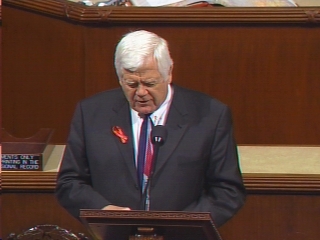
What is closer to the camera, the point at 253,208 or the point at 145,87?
the point at 145,87

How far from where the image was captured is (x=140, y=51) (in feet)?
6.25

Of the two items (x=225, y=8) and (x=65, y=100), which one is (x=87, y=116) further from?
(x=225, y=8)

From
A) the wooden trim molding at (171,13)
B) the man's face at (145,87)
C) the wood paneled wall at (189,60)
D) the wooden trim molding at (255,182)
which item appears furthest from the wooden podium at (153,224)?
the wooden trim molding at (171,13)

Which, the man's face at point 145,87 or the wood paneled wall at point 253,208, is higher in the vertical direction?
the man's face at point 145,87

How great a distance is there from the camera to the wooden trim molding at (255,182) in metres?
2.36

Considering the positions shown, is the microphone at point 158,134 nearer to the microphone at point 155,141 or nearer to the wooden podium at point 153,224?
the microphone at point 155,141

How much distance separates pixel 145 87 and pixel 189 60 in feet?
2.20

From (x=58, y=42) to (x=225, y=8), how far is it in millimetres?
420

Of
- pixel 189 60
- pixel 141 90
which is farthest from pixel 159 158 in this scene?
pixel 189 60

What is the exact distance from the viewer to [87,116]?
6.70 feet

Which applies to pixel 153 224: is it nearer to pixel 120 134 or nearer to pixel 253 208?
pixel 120 134

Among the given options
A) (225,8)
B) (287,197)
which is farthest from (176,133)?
(225,8)

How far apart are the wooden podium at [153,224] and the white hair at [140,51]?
0.29 metres

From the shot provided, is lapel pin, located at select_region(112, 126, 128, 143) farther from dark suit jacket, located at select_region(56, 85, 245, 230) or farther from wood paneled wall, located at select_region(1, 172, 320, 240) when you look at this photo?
wood paneled wall, located at select_region(1, 172, 320, 240)
